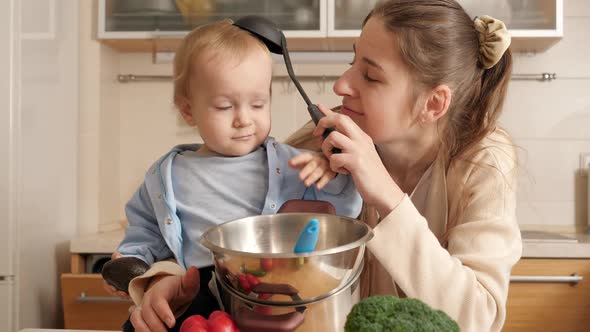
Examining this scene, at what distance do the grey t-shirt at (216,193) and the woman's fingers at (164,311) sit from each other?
0.59 ft

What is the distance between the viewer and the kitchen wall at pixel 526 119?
8.60 feet

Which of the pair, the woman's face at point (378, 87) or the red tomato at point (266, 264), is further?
the woman's face at point (378, 87)

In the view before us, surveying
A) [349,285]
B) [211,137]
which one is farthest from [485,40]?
[349,285]

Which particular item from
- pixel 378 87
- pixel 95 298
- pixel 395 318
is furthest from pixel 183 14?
pixel 395 318

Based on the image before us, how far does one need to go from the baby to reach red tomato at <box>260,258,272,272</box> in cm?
36

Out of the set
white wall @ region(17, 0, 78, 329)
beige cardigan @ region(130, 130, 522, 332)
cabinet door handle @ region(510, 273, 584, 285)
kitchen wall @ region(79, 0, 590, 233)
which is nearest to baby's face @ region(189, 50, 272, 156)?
beige cardigan @ region(130, 130, 522, 332)

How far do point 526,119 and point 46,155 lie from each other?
187 cm

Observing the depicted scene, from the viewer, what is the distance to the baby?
1.01m

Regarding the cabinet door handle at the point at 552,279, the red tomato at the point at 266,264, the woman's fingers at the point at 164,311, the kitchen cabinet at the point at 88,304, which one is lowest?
the kitchen cabinet at the point at 88,304

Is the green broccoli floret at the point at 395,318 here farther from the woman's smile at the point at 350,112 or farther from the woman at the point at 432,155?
the woman's smile at the point at 350,112

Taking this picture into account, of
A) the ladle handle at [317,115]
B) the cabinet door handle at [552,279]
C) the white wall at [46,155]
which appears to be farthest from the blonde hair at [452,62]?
the white wall at [46,155]

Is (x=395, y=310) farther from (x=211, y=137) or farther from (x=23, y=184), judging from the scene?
(x=23, y=184)

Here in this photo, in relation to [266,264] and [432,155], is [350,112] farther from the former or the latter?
[266,264]

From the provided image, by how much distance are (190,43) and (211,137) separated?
0.51ft
